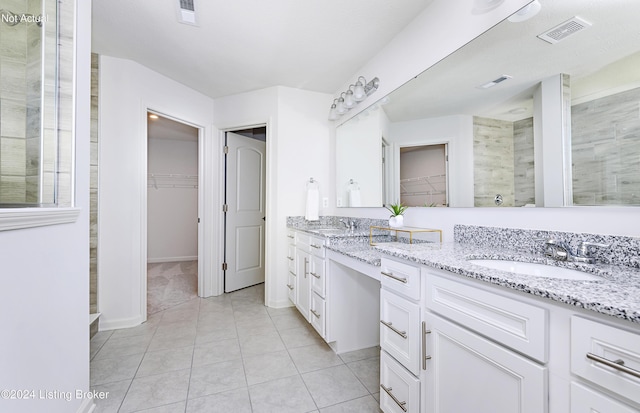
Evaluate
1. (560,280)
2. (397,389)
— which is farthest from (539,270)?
(397,389)

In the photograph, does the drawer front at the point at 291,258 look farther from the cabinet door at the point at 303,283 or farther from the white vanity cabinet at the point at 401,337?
the white vanity cabinet at the point at 401,337

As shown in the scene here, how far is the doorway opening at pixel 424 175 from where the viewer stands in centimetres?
167

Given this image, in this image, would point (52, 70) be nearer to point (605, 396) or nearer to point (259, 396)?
point (259, 396)

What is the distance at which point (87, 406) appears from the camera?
1361 millimetres

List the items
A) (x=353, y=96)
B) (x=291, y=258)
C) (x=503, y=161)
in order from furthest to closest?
(x=291, y=258) → (x=353, y=96) → (x=503, y=161)

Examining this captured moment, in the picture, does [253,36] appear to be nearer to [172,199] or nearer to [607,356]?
[607,356]

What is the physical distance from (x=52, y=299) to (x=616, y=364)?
1.78 m

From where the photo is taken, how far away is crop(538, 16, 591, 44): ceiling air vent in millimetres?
1025

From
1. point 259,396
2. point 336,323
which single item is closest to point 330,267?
point 336,323

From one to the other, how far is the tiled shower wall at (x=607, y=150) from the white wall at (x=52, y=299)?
200 cm

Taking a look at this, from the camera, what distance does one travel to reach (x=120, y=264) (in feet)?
7.86

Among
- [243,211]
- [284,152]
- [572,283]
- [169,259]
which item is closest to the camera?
[572,283]

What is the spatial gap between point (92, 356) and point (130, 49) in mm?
2406

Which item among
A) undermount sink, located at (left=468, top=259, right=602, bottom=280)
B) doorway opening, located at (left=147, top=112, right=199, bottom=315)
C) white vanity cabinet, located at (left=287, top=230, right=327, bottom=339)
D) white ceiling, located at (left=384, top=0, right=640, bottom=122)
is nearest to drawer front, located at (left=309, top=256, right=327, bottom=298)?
white vanity cabinet, located at (left=287, top=230, right=327, bottom=339)
